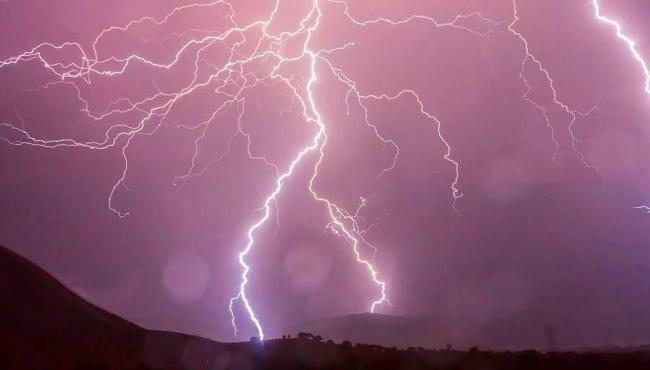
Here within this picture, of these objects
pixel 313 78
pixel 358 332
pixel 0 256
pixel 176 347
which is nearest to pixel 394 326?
pixel 358 332

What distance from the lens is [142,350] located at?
11.0 m

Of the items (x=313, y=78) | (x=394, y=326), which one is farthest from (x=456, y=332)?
(x=313, y=78)

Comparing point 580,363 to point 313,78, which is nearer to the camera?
point 580,363

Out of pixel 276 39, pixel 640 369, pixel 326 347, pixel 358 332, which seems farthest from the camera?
pixel 358 332

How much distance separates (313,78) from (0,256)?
913 cm

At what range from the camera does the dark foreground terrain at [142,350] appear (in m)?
8.73

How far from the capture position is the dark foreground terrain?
8727 millimetres

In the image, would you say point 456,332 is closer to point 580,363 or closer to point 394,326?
point 394,326

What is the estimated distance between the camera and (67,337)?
408 inches

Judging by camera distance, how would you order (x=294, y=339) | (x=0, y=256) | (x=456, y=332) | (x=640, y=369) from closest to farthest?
(x=640, y=369)
(x=294, y=339)
(x=0, y=256)
(x=456, y=332)

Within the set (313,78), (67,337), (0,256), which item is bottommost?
(67,337)

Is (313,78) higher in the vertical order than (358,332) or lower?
higher

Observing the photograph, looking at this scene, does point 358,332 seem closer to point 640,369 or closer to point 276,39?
point 276,39

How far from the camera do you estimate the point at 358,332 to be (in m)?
25.1
